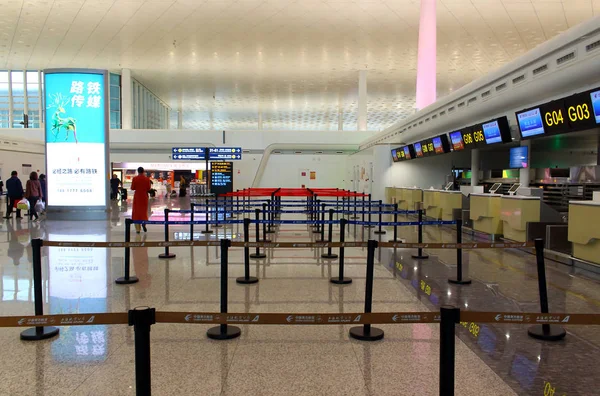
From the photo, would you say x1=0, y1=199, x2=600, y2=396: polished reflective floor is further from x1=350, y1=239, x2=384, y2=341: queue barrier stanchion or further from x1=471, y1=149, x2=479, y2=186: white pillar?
x1=471, y1=149, x2=479, y2=186: white pillar

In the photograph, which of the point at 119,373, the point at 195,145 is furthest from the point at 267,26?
the point at 119,373

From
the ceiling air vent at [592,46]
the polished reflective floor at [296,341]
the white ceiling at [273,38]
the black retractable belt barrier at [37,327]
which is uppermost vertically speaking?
the white ceiling at [273,38]

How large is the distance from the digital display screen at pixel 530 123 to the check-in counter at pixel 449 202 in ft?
10.9

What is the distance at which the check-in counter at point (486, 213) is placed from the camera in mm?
10734

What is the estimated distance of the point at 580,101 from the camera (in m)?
8.17

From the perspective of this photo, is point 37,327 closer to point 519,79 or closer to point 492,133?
point 519,79

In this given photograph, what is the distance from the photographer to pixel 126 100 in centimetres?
3183

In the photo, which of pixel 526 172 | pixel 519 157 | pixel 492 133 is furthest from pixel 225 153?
pixel 492 133

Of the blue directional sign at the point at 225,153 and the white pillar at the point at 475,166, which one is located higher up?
the blue directional sign at the point at 225,153

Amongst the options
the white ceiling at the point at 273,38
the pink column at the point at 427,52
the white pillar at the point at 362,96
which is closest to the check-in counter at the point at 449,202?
the pink column at the point at 427,52

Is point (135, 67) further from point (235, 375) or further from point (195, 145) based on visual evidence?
point (235, 375)

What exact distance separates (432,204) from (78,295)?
12267 millimetres

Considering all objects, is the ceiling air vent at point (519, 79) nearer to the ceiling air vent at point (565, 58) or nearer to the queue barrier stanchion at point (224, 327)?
the ceiling air vent at point (565, 58)

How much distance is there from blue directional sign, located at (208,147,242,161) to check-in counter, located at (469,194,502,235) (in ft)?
66.2
